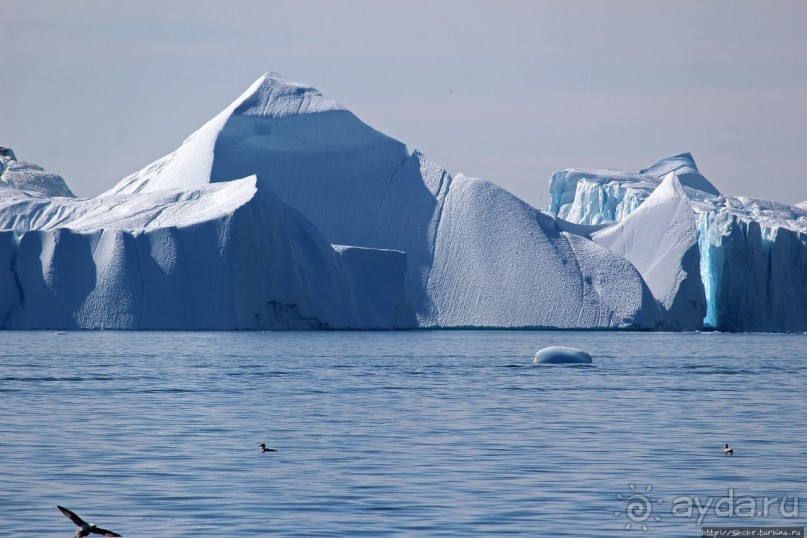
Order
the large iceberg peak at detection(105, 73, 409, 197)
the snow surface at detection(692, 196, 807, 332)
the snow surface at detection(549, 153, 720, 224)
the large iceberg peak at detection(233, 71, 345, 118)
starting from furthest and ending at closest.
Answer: the snow surface at detection(549, 153, 720, 224)
the large iceberg peak at detection(233, 71, 345, 118)
the large iceberg peak at detection(105, 73, 409, 197)
the snow surface at detection(692, 196, 807, 332)

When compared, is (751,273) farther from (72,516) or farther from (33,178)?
(72,516)

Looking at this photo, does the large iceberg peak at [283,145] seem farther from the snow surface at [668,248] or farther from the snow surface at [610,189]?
the snow surface at [610,189]

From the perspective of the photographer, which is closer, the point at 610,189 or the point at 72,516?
the point at 72,516

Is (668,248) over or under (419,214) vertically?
under

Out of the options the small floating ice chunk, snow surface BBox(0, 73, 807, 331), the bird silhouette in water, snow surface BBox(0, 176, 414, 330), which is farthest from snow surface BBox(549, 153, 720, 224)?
the bird silhouette in water

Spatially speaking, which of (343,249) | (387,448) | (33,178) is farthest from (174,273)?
(33,178)

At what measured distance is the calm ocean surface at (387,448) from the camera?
13.4 meters

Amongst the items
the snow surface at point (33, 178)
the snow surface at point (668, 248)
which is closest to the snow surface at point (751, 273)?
the snow surface at point (668, 248)

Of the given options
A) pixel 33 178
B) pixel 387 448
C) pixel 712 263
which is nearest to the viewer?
pixel 387 448

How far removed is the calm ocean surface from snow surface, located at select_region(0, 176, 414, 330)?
2767 cm

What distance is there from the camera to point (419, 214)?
88812 mm

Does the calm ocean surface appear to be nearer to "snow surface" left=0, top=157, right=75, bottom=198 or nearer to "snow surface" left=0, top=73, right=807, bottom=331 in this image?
"snow surface" left=0, top=73, right=807, bottom=331

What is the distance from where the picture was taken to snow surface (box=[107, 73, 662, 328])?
83.1 meters

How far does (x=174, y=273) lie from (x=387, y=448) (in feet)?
163
